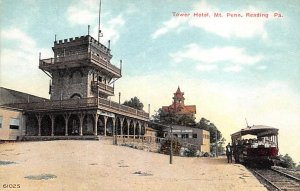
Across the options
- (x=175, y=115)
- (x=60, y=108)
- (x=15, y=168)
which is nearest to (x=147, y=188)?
(x=15, y=168)

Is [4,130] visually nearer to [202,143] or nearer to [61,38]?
[61,38]

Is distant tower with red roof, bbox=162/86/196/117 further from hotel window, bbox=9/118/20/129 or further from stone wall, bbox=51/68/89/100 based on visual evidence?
hotel window, bbox=9/118/20/129

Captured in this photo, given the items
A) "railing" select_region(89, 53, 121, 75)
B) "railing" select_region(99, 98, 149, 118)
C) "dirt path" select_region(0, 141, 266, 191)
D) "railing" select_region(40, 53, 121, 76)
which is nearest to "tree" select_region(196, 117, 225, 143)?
"railing" select_region(99, 98, 149, 118)

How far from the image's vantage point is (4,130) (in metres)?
29.7

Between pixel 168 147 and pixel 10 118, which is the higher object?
pixel 10 118

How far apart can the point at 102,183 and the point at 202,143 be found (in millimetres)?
48934

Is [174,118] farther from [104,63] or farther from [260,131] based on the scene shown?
[260,131]

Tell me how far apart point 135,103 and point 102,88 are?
2832 cm

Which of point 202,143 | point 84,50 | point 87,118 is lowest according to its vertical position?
point 202,143

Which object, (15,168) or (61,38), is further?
(61,38)

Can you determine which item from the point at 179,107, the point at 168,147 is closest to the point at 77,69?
the point at 168,147

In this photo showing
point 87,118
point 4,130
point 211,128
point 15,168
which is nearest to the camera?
point 15,168

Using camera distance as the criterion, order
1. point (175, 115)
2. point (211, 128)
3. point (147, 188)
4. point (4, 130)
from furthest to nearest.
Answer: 1. point (211, 128)
2. point (175, 115)
3. point (4, 130)
4. point (147, 188)

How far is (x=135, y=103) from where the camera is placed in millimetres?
64562
